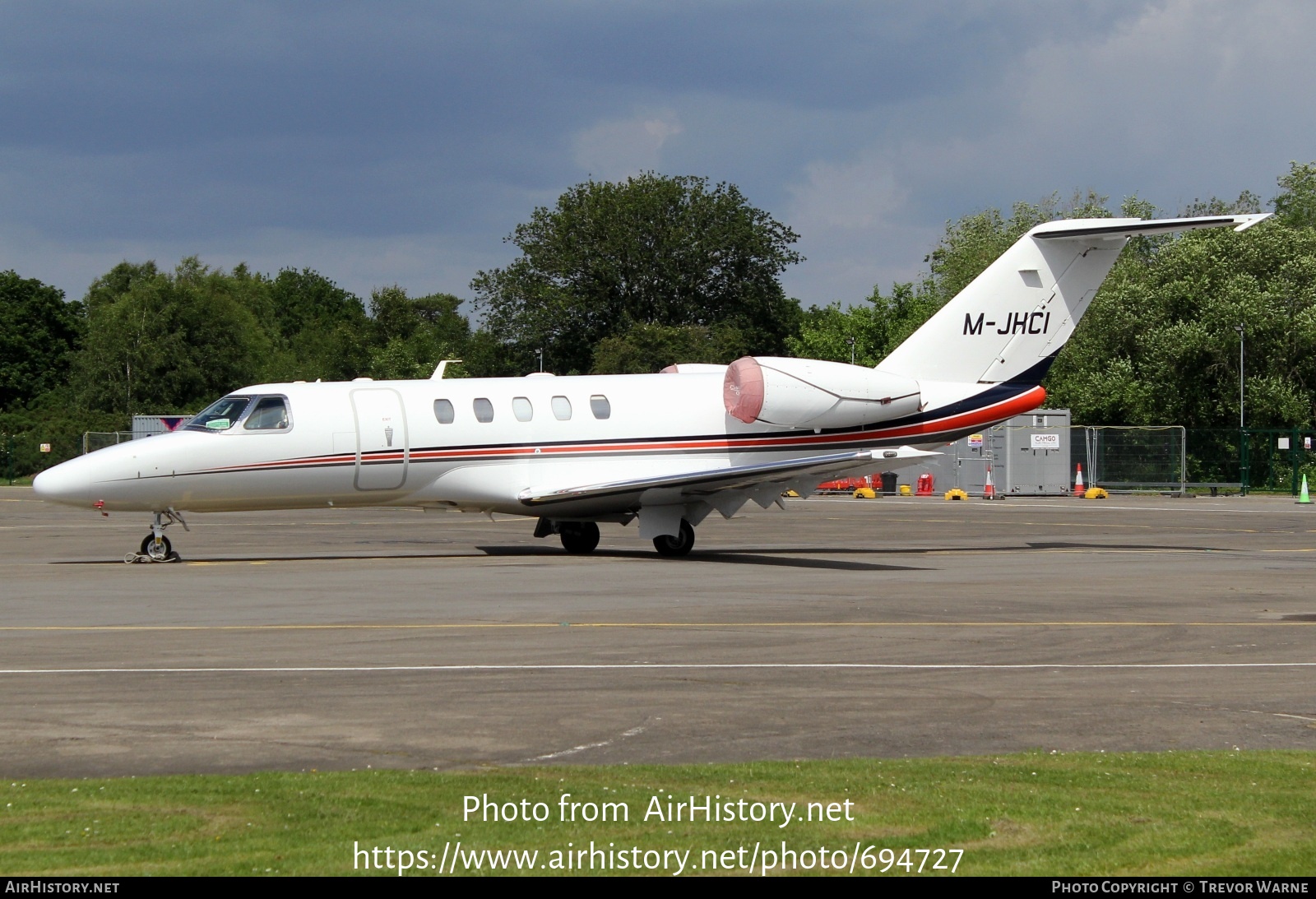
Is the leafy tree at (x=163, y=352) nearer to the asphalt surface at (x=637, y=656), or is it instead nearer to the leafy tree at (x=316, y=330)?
the leafy tree at (x=316, y=330)

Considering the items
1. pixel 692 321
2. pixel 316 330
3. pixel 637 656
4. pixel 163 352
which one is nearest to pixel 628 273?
pixel 692 321

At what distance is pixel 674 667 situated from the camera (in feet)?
37.7

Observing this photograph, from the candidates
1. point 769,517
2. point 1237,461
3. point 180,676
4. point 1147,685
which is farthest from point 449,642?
point 1237,461

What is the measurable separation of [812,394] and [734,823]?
18317mm

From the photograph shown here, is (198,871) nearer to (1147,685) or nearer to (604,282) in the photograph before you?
(1147,685)

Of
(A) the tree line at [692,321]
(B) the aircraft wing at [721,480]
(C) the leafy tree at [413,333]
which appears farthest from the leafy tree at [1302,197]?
(B) the aircraft wing at [721,480]

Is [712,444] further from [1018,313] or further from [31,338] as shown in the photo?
[31,338]

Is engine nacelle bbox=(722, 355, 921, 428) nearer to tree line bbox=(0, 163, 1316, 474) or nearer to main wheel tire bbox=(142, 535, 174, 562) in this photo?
main wheel tire bbox=(142, 535, 174, 562)

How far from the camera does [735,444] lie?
24672mm

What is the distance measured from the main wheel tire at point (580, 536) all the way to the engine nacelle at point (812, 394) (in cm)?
322

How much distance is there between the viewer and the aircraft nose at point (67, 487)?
2155 centimetres

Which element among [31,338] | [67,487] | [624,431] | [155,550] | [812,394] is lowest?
[155,550]

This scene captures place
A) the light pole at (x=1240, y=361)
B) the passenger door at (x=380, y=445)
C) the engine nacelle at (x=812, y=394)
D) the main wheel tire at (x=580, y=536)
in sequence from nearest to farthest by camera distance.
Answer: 1. the passenger door at (x=380, y=445)
2. the engine nacelle at (x=812, y=394)
3. the main wheel tire at (x=580, y=536)
4. the light pole at (x=1240, y=361)

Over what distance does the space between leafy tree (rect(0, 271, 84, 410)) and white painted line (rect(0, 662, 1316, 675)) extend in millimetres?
96145
